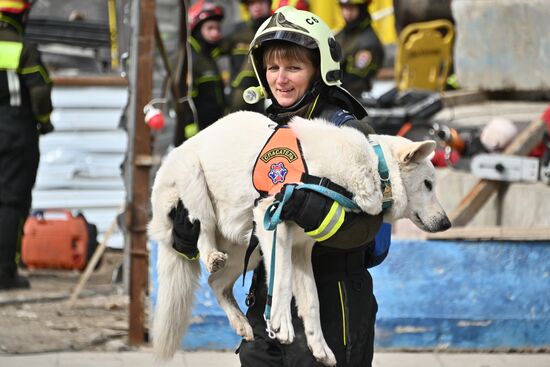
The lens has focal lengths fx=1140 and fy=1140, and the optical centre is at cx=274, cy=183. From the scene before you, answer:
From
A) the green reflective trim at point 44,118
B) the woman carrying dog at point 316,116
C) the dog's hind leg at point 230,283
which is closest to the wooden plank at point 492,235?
the dog's hind leg at point 230,283

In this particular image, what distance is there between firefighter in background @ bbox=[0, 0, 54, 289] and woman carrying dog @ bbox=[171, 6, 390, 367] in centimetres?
478

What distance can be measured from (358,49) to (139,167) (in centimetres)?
398

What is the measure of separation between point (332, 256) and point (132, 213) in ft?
10.7

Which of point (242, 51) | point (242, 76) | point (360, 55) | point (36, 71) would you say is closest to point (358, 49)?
point (360, 55)

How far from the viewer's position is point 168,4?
8.76m

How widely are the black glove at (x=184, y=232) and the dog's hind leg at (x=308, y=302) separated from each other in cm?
39

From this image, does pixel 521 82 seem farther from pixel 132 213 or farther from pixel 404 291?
pixel 132 213

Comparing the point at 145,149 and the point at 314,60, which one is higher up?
the point at 314,60

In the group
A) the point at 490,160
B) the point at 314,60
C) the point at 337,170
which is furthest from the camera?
the point at 490,160

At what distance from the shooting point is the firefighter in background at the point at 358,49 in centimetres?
1020

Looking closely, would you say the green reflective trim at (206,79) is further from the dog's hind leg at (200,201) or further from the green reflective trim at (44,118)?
the dog's hind leg at (200,201)

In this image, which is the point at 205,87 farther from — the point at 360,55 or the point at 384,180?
the point at 384,180

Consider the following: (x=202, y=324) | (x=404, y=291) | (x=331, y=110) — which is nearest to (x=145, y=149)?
(x=202, y=324)

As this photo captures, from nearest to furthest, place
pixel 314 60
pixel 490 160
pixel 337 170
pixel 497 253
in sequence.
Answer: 1. pixel 337 170
2. pixel 314 60
3. pixel 497 253
4. pixel 490 160
